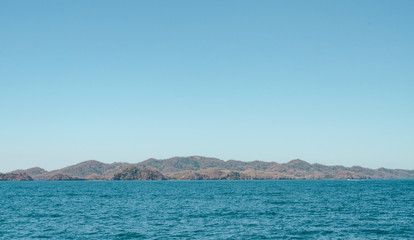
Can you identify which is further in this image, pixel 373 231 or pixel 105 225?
pixel 105 225

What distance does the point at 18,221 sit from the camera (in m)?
66.4

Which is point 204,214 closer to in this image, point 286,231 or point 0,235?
point 286,231

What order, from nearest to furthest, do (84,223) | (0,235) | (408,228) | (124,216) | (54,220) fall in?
(0,235), (408,228), (84,223), (54,220), (124,216)

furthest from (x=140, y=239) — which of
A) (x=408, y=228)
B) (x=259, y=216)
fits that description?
(x=408, y=228)

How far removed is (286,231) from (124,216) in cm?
3493

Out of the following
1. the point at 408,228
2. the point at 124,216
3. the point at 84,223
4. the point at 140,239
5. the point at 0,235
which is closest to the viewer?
the point at 140,239

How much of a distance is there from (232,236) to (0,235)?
35.6 meters

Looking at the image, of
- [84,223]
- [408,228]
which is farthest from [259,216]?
[84,223]

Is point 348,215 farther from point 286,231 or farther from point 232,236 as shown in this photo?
point 232,236

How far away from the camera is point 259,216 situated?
230 ft

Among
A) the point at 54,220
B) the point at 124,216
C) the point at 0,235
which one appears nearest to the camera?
the point at 0,235

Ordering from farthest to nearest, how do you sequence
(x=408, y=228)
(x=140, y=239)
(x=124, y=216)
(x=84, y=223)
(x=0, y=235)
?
(x=124, y=216)
(x=84, y=223)
(x=408, y=228)
(x=0, y=235)
(x=140, y=239)

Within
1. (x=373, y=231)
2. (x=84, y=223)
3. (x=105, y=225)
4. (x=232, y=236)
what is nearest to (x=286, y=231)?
(x=232, y=236)

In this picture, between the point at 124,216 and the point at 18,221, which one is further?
the point at 124,216
